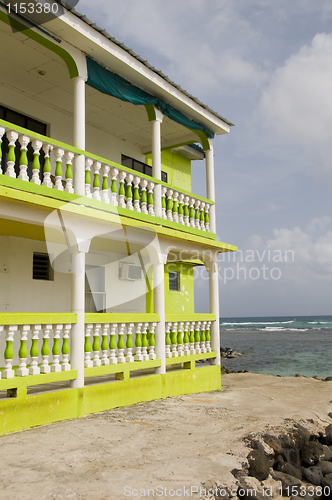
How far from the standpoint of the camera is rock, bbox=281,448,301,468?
6359 mm

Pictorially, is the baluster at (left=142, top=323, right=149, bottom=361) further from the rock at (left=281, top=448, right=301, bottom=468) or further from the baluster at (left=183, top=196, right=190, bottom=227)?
the rock at (left=281, top=448, right=301, bottom=468)

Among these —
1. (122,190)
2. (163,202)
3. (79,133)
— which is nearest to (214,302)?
(163,202)

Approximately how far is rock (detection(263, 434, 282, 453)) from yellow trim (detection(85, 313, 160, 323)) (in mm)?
3320

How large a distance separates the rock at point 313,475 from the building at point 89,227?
3.44m

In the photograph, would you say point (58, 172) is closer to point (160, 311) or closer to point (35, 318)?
point (35, 318)

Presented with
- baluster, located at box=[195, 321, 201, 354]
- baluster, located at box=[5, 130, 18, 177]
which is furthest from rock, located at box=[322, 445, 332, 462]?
baluster, located at box=[5, 130, 18, 177]

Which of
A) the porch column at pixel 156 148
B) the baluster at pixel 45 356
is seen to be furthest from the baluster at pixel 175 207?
the baluster at pixel 45 356

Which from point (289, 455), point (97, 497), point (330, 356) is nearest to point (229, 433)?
point (289, 455)

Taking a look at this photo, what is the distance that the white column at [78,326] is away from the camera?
7230 millimetres

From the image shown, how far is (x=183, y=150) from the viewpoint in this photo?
14562 mm

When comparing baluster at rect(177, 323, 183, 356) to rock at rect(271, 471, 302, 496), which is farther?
baluster at rect(177, 323, 183, 356)

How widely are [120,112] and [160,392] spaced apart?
21.4ft

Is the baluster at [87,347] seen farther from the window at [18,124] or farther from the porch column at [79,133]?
the window at [18,124]

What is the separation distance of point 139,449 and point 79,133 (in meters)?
5.34
